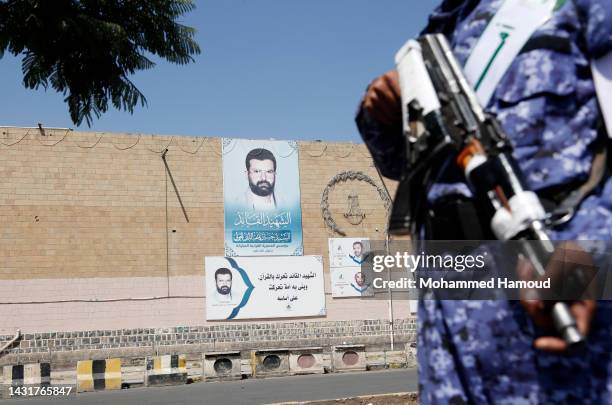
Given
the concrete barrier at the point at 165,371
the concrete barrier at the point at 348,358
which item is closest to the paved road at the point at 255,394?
the concrete barrier at the point at 165,371

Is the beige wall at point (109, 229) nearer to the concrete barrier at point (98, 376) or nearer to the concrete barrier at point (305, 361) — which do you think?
the concrete barrier at point (305, 361)

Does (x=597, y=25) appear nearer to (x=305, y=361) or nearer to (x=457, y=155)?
(x=457, y=155)

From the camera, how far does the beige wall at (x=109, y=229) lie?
2342cm

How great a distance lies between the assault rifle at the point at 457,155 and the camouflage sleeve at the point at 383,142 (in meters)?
0.21

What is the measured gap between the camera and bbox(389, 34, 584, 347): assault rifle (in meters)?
1.35

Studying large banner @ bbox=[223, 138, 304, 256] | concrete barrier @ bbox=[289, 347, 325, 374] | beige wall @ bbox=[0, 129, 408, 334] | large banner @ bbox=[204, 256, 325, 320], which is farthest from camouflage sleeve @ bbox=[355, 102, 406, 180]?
large banner @ bbox=[223, 138, 304, 256]

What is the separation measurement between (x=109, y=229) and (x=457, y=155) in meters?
23.9

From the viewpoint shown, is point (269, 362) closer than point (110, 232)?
Yes

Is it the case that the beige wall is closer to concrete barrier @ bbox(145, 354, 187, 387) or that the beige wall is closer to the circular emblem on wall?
the circular emblem on wall

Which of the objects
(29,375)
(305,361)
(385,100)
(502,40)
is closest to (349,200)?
(305,361)

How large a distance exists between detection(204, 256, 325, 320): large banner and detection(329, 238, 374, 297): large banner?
1.71 feet

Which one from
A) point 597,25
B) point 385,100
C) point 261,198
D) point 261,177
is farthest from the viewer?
point 261,177

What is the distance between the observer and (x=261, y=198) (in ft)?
85.8

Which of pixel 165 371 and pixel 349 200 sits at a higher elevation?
pixel 349 200
